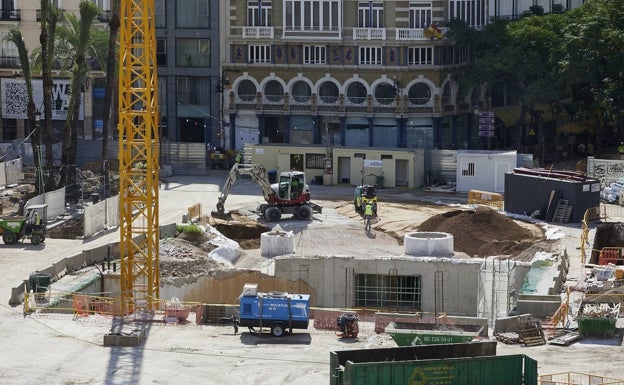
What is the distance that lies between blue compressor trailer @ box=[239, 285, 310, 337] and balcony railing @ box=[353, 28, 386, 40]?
172ft

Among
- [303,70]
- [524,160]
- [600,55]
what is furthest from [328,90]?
[600,55]

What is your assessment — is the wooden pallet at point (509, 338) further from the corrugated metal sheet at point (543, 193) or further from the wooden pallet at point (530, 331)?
the corrugated metal sheet at point (543, 193)

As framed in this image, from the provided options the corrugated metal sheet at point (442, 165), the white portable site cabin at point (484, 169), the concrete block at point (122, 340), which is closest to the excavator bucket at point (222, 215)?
the white portable site cabin at point (484, 169)

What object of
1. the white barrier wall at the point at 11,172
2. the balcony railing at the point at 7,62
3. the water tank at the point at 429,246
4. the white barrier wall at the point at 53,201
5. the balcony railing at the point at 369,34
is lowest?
the water tank at the point at 429,246

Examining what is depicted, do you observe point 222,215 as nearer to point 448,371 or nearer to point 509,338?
point 509,338

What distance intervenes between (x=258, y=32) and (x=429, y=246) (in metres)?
39.0

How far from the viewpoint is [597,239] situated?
7950cm

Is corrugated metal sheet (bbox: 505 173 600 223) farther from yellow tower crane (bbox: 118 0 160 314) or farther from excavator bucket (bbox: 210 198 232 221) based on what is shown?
yellow tower crane (bbox: 118 0 160 314)

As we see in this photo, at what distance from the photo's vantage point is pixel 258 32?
11075cm

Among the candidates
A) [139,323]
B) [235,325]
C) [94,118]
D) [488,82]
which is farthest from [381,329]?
[94,118]

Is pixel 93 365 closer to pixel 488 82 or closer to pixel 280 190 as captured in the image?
pixel 280 190

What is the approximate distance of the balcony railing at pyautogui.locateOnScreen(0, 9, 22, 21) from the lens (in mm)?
112125

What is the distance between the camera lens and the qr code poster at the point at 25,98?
111 metres

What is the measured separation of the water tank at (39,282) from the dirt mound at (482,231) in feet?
79.9
